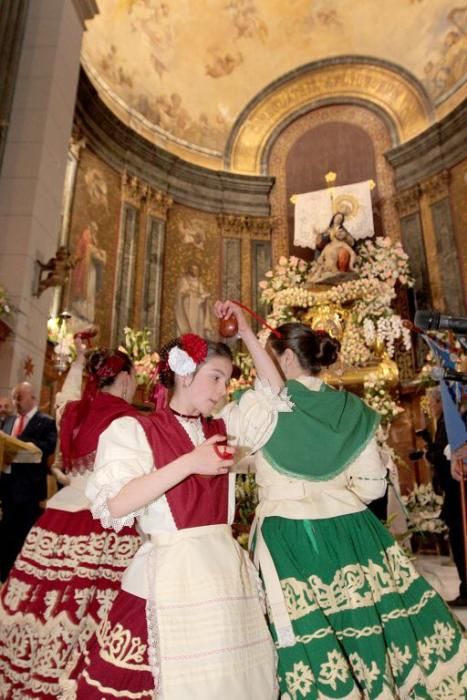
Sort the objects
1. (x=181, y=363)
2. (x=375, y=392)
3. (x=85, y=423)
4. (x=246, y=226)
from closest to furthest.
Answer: (x=181, y=363), (x=85, y=423), (x=375, y=392), (x=246, y=226)

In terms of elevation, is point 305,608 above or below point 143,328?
below

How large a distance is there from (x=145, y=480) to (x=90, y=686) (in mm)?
616

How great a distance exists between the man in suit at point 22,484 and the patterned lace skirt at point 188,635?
293cm

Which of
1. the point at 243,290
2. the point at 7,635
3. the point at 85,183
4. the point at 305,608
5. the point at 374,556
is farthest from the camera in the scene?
the point at 243,290

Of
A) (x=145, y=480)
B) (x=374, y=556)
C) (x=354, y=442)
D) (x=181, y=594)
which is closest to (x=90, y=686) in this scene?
(x=181, y=594)

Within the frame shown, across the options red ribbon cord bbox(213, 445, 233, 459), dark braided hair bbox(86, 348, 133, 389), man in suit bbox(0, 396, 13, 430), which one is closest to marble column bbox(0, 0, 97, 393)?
man in suit bbox(0, 396, 13, 430)

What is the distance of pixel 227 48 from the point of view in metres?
14.0

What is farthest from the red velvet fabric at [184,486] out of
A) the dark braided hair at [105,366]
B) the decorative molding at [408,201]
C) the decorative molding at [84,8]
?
the decorative molding at [408,201]

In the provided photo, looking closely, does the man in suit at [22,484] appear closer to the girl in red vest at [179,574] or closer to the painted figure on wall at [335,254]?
the girl in red vest at [179,574]

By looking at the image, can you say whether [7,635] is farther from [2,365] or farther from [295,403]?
[2,365]

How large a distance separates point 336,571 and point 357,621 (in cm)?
17

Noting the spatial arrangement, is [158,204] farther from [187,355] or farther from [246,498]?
[187,355]

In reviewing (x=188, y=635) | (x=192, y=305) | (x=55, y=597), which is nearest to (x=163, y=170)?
(x=192, y=305)

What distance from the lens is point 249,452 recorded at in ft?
6.36
